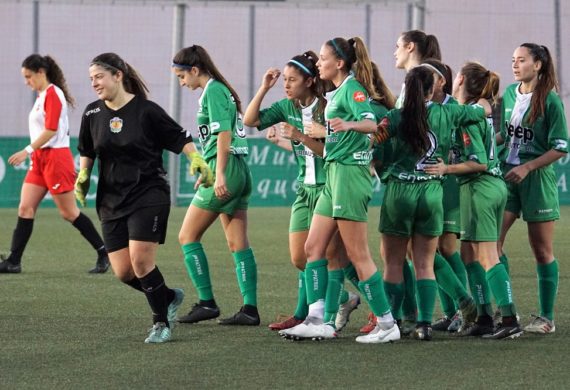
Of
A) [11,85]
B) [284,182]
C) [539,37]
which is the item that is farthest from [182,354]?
[11,85]

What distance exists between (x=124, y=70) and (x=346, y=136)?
4.50 feet

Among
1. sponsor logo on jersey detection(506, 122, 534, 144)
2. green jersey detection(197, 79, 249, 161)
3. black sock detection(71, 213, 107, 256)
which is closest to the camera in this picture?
sponsor logo on jersey detection(506, 122, 534, 144)

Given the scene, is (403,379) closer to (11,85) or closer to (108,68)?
(108,68)

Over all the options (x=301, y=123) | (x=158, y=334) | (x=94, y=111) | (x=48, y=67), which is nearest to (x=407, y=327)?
(x=301, y=123)

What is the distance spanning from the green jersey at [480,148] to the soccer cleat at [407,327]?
0.92m

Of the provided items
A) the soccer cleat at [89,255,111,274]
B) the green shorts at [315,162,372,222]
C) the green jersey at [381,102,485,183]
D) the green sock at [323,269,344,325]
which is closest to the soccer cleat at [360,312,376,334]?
the green sock at [323,269,344,325]

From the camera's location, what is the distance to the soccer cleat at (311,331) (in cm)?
736

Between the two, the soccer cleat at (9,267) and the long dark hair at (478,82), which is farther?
the soccer cleat at (9,267)

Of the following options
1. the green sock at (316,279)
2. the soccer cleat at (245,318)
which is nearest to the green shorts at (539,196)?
the green sock at (316,279)

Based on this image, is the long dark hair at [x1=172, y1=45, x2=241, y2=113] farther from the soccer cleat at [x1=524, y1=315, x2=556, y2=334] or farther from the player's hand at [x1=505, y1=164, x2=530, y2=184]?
the soccer cleat at [x1=524, y1=315, x2=556, y2=334]

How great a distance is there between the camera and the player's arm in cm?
779

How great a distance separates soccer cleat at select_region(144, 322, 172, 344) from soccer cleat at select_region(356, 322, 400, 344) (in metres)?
1.13

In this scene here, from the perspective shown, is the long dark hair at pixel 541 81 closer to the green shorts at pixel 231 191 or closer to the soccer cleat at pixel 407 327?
the soccer cleat at pixel 407 327

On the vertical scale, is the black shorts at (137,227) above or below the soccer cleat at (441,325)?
above
